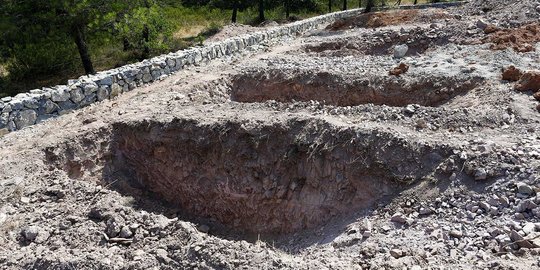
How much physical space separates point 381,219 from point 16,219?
4953mm

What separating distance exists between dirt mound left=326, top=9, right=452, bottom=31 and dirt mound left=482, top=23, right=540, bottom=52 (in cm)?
419

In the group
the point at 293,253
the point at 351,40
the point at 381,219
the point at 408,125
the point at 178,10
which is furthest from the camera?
the point at 178,10

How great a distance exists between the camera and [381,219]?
225 inches

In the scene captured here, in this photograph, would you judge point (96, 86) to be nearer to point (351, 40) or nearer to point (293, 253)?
point (293, 253)

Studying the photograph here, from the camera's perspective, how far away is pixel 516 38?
1110 centimetres

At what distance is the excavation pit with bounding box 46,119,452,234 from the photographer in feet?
21.8

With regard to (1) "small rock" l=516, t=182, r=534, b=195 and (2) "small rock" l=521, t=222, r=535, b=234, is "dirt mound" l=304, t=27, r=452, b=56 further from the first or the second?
(2) "small rock" l=521, t=222, r=535, b=234

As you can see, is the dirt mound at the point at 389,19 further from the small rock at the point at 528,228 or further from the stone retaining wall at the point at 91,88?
the small rock at the point at 528,228

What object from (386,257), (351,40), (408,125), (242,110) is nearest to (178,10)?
(351,40)

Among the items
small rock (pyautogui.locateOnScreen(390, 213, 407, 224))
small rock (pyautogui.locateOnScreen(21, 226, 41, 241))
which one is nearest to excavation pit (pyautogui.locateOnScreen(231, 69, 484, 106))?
small rock (pyautogui.locateOnScreen(390, 213, 407, 224))

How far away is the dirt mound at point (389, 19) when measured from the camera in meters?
16.4

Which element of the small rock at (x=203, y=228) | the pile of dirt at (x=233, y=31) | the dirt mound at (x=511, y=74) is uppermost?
the dirt mound at (x=511, y=74)

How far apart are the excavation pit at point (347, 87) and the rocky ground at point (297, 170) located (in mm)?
37

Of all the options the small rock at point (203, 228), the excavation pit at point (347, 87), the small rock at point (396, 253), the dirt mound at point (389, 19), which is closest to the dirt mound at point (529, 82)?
the excavation pit at point (347, 87)
